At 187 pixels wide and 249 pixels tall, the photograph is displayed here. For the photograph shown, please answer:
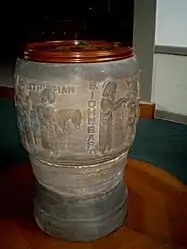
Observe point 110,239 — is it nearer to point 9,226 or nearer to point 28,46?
point 9,226

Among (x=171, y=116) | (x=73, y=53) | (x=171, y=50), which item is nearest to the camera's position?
(x=73, y=53)

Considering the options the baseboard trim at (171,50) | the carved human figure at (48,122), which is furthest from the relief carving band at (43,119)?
the baseboard trim at (171,50)

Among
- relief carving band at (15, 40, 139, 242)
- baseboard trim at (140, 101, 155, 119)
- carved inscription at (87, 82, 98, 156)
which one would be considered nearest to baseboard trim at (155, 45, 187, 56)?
baseboard trim at (140, 101, 155, 119)

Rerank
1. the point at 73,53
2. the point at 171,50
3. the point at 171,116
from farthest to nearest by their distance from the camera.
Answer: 1. the point at 171,116
2. the point at 171,50
3. the point at 73,53

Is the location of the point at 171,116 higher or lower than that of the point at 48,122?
lower

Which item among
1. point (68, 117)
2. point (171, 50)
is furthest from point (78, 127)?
point (171, 50)

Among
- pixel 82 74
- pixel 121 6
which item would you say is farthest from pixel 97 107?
pixel 121 6

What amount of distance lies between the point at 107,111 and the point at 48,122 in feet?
0.30

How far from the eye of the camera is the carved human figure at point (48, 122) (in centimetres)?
53

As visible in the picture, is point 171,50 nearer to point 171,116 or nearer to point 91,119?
point 171,116

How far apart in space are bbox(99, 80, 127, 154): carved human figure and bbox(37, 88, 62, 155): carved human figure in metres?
0.07

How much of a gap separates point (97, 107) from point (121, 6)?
42.8 inches

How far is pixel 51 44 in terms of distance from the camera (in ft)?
2.02

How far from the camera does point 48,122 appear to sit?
54 centimetres
